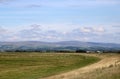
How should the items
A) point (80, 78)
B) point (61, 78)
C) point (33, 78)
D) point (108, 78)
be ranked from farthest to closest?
point (33, 78)
point (61, 78)
point (80, 78)
point (108, 78)

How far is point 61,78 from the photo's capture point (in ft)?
123

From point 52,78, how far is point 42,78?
1.17 m

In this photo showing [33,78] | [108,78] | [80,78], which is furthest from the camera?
[33,78]

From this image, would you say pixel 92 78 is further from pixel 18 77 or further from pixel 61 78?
pixel 18 77

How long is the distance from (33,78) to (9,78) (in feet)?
9.58

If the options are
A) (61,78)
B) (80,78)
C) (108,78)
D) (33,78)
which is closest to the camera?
(108,78)

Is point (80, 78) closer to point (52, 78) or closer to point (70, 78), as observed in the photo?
point (70, 78)

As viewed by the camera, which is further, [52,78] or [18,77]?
[18,77]

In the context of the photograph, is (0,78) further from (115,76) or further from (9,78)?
(115,76)

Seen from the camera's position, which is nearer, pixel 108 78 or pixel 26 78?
pixel 108 78

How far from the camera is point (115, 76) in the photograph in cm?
3328

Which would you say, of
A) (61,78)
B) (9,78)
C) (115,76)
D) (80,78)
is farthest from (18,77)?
(115,76)

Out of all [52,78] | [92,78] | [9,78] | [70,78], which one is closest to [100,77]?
[92,78]

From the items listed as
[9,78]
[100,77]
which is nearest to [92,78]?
[100,77]
